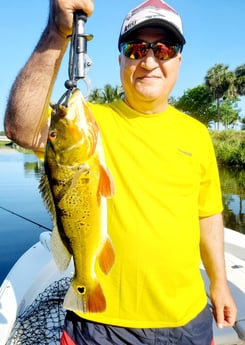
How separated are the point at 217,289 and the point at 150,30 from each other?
57.3 inches

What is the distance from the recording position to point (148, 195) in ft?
5.59

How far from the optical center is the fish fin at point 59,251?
1593 mm

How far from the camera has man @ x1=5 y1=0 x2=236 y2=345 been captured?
5.49 feet

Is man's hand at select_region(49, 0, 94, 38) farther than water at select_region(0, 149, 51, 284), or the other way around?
water at select_region(0, 149, 51, 284)

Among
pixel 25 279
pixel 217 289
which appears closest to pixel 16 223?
pixel 25 279

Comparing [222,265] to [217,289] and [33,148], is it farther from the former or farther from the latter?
[33,148]

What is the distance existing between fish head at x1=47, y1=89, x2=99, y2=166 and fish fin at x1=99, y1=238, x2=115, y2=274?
1.24 ft

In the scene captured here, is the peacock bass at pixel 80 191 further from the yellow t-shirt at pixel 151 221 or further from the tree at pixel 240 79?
the tree at pixel 240 79

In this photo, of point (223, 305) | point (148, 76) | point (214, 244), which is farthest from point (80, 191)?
point (223, 305)

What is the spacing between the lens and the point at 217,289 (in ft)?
6.84

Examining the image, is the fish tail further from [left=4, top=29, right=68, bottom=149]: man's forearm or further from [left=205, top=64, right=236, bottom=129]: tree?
[left=205, top=64, right=236, bottom=129]: tree

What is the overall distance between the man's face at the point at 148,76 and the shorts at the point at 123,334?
42.0 inches

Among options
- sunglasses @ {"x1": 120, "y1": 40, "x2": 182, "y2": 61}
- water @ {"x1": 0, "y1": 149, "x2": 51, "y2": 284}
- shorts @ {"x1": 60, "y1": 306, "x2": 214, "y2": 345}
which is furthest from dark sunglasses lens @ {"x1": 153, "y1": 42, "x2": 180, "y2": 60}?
water @ {"x1": 0, "y1": 149, "x2": 51, "y2": 284}

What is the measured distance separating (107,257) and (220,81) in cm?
5850
